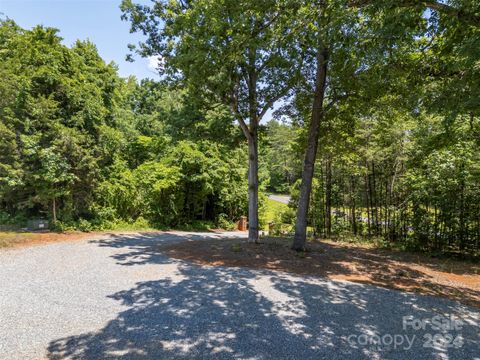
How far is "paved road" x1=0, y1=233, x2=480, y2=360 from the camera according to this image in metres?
2.68

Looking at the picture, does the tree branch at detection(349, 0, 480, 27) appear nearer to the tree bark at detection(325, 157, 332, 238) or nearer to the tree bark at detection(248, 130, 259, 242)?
the tree bark at detection(248, 130, 259, 242)

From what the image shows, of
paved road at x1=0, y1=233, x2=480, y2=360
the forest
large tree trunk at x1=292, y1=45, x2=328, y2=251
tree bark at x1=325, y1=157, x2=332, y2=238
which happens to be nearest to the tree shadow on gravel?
paved road at x1=0, y1=233, x2=480, y2=360

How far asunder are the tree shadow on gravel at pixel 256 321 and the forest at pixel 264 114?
265 cm

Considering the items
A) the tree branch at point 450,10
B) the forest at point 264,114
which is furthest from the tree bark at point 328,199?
the tree branch at point 450,10

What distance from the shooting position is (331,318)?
341 centimetres

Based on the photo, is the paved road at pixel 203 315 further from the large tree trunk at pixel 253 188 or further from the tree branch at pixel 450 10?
the tree branch at pixel 450 10

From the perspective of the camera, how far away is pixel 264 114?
7.78 metres

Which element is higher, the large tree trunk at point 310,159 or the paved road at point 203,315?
the large tree trunk at point 310,159

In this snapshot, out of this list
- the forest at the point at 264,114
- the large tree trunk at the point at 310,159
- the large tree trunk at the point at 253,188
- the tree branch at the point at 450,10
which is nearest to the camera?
the tree branch at the point at 450,10

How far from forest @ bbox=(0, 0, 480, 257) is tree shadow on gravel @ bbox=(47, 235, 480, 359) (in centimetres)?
265

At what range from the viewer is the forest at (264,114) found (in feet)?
13.8

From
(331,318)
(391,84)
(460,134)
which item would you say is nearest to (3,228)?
(331,318)

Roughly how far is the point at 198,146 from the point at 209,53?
708 centimetres

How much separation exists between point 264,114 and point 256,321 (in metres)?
5.80
